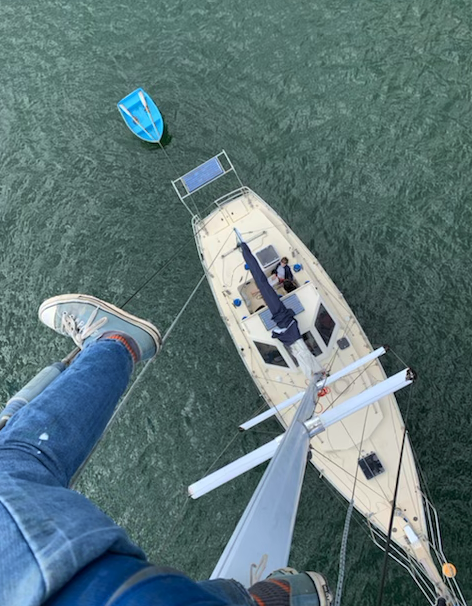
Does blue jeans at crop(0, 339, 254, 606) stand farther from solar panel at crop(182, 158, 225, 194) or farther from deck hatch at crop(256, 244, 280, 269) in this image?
solar panel at crop(182, 158, 225, 194)

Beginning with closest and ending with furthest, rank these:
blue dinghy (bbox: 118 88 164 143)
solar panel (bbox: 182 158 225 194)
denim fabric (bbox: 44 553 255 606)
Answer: denim fabric (bbox: 44 553 255 606)
solar panel (bbox: 182 158 225 194)
blue dinghy (bbox: 118 88 164 143)

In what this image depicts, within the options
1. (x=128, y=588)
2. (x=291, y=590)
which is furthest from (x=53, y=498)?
(x=291, y=590)

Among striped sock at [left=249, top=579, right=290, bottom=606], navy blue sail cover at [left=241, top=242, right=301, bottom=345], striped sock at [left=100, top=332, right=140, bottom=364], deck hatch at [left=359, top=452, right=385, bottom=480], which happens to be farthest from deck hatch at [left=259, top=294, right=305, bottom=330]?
striped sock at [left=249, top=579, right=290, bottom=606]

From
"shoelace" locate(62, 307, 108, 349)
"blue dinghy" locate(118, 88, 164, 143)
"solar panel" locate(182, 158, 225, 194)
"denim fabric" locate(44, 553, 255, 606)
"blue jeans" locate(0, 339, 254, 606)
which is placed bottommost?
"denim fabric" locate(44, 553, 255, 606)

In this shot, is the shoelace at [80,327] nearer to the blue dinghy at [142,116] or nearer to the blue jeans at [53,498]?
the blue jeans at [53,498]

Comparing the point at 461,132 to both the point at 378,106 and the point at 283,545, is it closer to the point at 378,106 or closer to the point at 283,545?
the point at 378,106

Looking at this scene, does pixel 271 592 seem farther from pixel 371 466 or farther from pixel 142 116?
pixel 142 116

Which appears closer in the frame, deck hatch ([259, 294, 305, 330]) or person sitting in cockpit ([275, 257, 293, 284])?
deck hatch ([259, 294, 305, 330])
